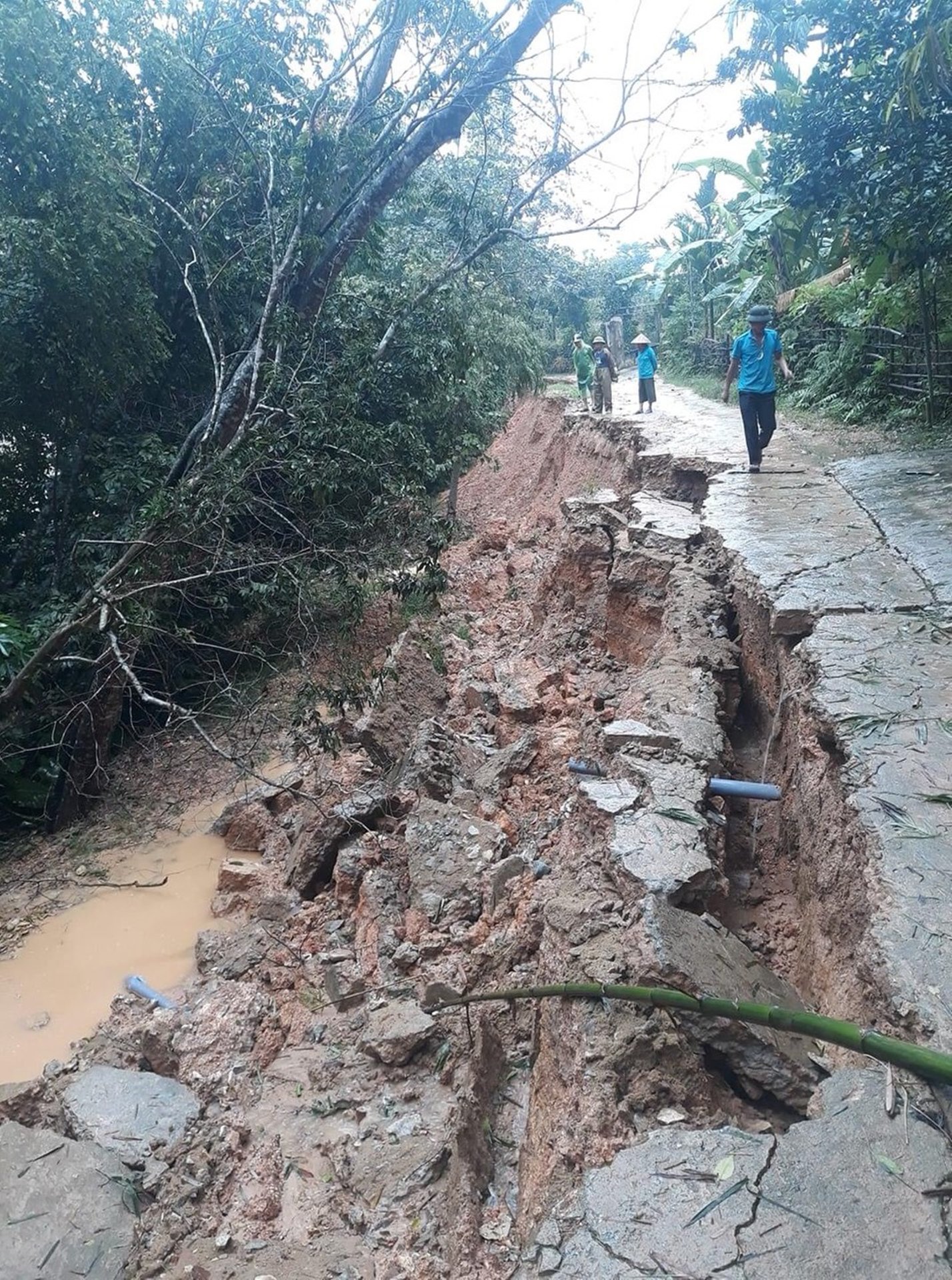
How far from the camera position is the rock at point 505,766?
528 cm

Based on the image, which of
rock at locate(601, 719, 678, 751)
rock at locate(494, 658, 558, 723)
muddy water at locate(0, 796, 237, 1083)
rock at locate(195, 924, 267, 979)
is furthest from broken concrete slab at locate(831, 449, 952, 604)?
muddy water at locate(0, 796, 237, 1083)

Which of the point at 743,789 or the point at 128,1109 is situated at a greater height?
the point at 743,789

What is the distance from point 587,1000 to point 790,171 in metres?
7.39

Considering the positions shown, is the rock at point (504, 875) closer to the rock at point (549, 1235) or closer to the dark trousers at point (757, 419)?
the rock at point (549, 1235)

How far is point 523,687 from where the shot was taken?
21.6 ft

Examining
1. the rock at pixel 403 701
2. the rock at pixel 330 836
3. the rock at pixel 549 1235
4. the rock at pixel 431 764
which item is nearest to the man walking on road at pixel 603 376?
the rock at pixel 403 701

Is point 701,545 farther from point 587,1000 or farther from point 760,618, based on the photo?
point 587,1000

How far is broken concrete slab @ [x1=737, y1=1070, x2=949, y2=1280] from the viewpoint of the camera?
5.12 ft

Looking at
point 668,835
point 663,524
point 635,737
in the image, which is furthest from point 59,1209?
point 663,524

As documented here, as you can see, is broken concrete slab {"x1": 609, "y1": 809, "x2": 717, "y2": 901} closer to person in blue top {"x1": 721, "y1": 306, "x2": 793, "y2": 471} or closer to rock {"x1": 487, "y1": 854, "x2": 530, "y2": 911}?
rock {"x1": 487, "y1": 854, "x2": 530, "y2": 911}

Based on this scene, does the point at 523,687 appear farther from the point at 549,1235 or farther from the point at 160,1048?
the point at 549,1235

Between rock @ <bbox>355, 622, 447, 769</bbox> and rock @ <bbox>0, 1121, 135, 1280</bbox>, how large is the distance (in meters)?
3.23

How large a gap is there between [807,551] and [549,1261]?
13.8 feet

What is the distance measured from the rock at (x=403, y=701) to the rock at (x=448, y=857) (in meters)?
1.27
